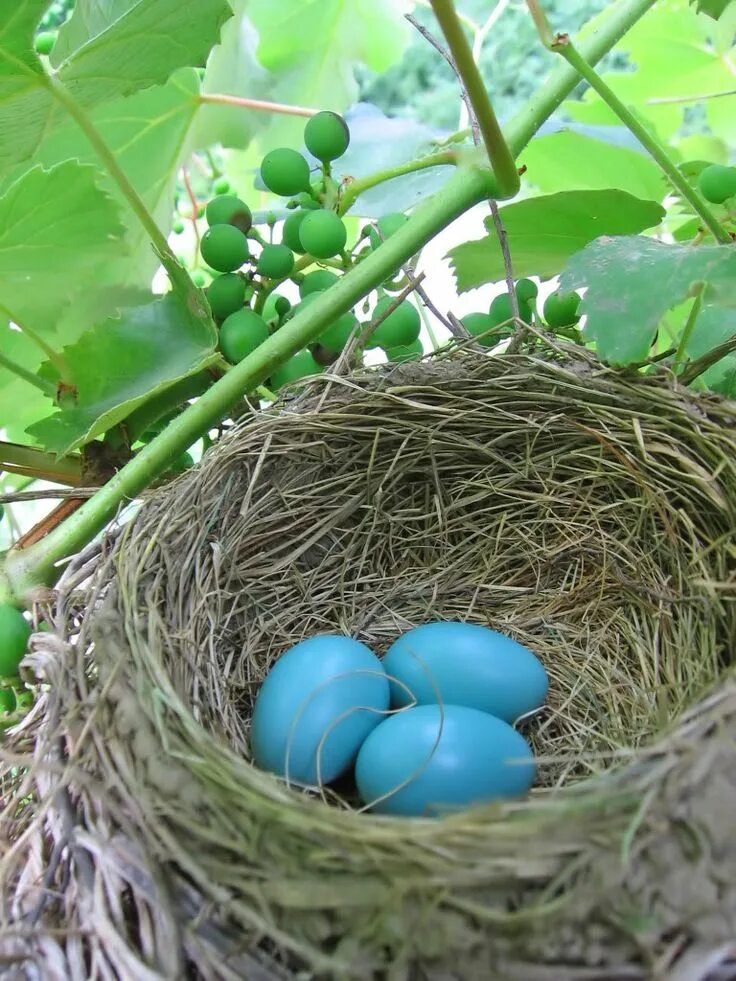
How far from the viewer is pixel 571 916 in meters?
0.34

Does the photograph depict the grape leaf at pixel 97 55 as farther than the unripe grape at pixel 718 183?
No

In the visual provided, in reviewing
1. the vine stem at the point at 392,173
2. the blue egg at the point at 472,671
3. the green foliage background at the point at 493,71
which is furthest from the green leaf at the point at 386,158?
the green foliage background at the point at 493,71

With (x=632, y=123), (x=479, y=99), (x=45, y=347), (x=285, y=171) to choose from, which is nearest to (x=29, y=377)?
(x=45, y=347)

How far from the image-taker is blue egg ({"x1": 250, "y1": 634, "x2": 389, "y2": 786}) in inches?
23.6

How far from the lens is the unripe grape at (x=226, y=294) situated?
0.65 metres

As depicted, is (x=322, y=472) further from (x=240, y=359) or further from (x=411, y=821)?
(x=411, y=821)

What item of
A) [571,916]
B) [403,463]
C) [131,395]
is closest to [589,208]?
[403,463]

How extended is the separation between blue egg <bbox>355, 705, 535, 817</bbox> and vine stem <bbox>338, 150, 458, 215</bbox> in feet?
1.31

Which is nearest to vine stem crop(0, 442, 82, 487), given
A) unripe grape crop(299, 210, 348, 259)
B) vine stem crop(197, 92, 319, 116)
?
unripe grape crop(299, 210, 348, 259)

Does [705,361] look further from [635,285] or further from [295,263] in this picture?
[295,263]

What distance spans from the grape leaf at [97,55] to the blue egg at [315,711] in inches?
17.2

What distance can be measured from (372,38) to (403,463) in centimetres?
48

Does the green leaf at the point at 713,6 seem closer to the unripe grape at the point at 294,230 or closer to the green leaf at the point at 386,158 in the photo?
the green leaf at the point at 386,158

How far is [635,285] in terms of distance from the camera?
54cm
